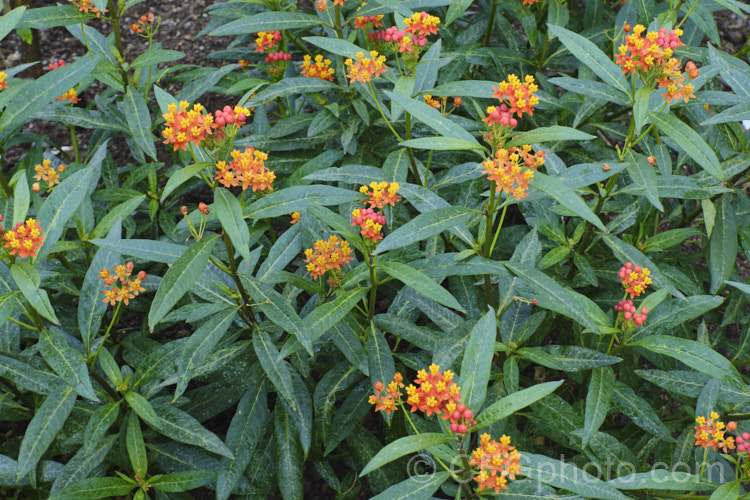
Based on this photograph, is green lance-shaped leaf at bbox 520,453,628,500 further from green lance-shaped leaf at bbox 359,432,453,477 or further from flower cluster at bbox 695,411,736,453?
flower cluster at bbox 695,411,736,453

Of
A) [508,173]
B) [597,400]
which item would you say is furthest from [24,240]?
[597,400]

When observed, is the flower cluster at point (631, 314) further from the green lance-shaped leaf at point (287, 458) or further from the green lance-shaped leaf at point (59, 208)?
the green lance-shaped leaf at point (59, 208)

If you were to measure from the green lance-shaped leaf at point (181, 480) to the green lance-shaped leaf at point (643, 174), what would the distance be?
2.26 meters

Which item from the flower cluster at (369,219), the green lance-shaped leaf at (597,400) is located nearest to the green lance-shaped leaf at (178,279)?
the flower cluster at (369,219)

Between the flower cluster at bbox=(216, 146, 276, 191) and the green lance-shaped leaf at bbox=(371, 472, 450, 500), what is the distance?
1.17 m

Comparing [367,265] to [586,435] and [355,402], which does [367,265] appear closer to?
[355,402]

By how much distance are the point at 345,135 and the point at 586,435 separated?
202 cm

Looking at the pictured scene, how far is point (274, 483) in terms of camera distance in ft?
10.1

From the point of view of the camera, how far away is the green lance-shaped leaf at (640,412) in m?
2.63

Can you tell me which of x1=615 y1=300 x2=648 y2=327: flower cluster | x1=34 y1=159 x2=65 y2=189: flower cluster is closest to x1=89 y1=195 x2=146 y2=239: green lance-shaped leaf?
Result: x1=34 y1=159 x2=65 y2=189: flower cluster

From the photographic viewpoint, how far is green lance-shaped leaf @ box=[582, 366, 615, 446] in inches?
90.9

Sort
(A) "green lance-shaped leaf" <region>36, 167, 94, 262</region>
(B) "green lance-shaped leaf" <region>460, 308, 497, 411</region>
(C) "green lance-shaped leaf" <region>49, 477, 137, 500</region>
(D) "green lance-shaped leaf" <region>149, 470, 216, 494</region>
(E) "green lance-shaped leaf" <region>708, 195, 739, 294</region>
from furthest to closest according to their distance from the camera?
1. (E) "green lance-shaped leaf" <region>708, 195, 739, 294</region>
2. (D) "green lance-shaped leaf" <region>149, 470, 216, 494</region>
3. (C) "green lance-shaped leaf" <region>49, 477, 137, 500</region>
4. (A) "green lance-shaped leaf" <region>36, 167, 94, 262</region>
5. (B) "green lance-shaped leaf" <region>460, 308, 497, 411</region>

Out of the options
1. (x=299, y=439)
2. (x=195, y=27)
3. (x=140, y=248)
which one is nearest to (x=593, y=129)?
(x=299, y=439)

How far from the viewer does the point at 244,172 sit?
2154 mm
